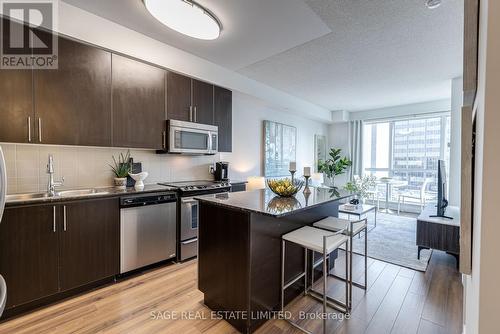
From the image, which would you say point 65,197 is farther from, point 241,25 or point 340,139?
point 340,139

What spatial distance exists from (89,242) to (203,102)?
215 cm

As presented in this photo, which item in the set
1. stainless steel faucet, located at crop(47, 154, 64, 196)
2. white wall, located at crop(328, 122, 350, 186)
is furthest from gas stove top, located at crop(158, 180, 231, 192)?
white wall, located at crop(328, 122, 350, 186)

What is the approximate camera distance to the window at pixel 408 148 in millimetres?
5375

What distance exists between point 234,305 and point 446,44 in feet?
11.8

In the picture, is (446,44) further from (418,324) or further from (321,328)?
(321,328)

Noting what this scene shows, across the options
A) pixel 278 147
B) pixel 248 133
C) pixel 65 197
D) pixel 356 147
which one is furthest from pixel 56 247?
pixel 356 147

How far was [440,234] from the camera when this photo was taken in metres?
2.76

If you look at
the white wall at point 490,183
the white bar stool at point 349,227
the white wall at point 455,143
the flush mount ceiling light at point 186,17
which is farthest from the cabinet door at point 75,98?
the white wall at point 455,143

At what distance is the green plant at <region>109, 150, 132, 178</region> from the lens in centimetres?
271

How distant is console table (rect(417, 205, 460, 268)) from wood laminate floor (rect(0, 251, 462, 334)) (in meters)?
0.36

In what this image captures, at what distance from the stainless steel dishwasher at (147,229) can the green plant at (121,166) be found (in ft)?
1.65

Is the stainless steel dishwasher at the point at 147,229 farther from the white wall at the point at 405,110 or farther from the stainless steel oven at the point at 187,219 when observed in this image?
the white wall at the point at 405,110

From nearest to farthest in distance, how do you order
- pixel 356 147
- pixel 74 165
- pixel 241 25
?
pixel 241 25 → pixel 74 165 → pixel 356 147

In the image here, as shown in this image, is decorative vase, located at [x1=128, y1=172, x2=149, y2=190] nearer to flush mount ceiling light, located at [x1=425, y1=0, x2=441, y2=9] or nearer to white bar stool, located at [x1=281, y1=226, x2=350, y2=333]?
white bar stool, located at [x1=281, y1=226, x2=350, y2=333]
